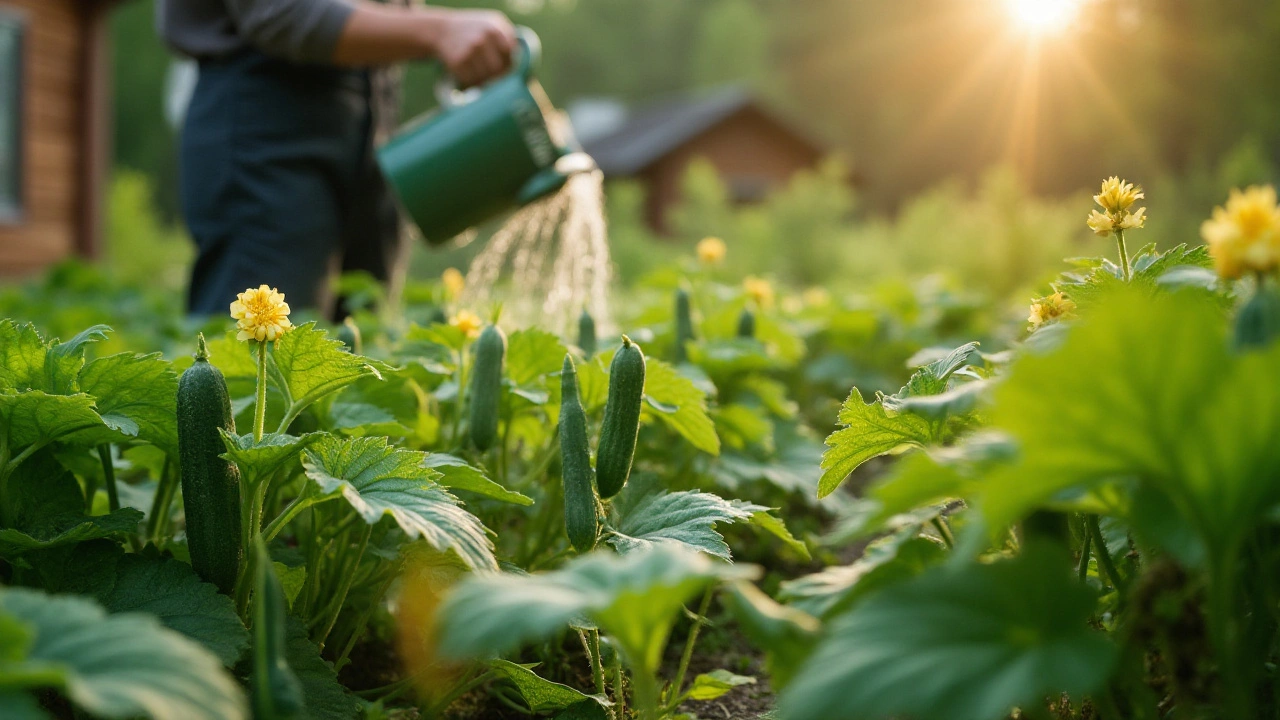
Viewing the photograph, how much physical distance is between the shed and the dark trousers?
63.1 ft

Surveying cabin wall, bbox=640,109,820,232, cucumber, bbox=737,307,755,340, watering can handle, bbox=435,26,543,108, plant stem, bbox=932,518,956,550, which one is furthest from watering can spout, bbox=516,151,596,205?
cabin wall, bbox=640,109,820,232

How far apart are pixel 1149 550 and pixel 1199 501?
333 millimetres

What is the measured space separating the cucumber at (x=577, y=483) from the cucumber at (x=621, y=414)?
0.05 m

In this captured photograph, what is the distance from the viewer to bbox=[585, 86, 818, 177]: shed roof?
2306cm

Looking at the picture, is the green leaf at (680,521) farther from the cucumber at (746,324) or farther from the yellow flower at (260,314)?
the cucumber at (746,324)

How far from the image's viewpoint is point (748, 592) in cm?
104

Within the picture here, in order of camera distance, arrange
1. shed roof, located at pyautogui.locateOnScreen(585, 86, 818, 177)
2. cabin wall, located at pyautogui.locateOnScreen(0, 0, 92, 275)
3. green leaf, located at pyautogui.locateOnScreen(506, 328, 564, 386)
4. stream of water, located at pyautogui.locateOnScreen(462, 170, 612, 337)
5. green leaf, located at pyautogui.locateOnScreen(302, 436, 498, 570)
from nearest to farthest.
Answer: green leaf, located at pyautogui.locateOnScreen(302, 436, 498, 570) < green leaf, located at pyautogui.locateOnScreen(506, 328, 564, 386) < stream of water, located at pyautogui.locateOnScreen(462, 170, 612, 337) < cabin wall, located at pyautogui.locateOnScreen(0, 0, 92, 275) < shed roof, located at pyautogui.locateOnScreen(585, 86, 818, 177)

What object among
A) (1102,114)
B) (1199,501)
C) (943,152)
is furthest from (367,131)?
(943,152)

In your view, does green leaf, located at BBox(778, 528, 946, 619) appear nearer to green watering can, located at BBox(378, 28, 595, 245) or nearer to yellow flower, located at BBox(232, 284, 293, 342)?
yellow flower, located at BBox(232, 284, 293, 342)

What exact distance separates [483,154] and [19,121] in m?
6.72

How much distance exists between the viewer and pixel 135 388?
1499 millimetres

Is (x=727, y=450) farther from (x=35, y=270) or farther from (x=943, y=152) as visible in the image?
(x=943, y=152)

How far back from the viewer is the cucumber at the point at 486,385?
1805 mm

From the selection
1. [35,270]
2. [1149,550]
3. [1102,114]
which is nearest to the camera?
[1149,550]
